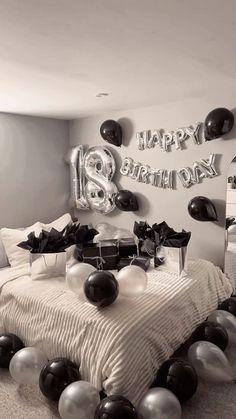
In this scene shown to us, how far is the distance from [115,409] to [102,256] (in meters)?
1.20

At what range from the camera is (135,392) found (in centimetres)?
165

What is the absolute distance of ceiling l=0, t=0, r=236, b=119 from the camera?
1.21 meters

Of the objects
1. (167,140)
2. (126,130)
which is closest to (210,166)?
(167,140)

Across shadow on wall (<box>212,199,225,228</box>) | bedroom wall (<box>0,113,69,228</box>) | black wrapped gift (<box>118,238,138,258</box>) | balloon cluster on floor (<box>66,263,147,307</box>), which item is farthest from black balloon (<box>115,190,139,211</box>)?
balloon cluster on floor (<box>66,263,147,307</box>)

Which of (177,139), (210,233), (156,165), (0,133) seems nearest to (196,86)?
(177,139)

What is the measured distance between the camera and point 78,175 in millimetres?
3631

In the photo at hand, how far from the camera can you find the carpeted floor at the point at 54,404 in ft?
5.51

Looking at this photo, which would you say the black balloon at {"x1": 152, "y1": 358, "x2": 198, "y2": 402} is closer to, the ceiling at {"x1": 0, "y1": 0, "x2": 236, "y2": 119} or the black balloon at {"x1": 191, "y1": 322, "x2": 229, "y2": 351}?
the black balloon at {"x1": 191, "y1": 322, "x2": 229, "y2": 351}

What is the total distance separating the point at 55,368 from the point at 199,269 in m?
1.33

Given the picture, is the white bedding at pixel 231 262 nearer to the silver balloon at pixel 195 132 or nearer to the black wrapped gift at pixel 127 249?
the black wrapped gift at pixel 127 249

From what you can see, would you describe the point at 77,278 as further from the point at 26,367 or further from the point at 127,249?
the point at 127,249

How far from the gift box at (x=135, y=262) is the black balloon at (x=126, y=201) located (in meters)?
0.76

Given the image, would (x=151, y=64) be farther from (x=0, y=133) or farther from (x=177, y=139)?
(x=0, y=133)

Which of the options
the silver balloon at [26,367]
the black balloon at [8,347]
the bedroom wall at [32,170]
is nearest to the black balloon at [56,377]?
the silver balloon at [26,367]
